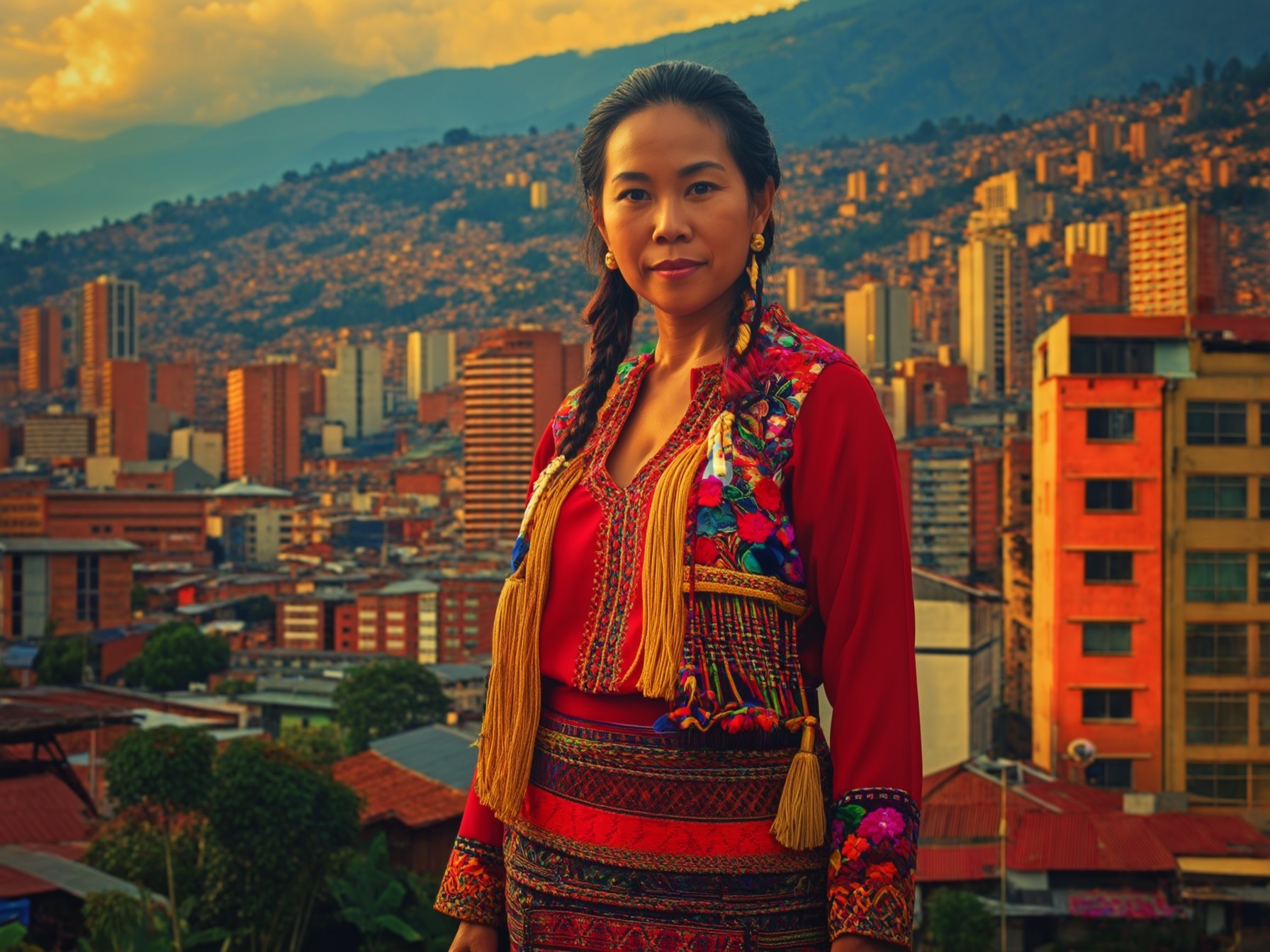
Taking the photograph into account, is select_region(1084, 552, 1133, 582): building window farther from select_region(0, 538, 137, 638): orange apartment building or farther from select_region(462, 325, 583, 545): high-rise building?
select_region(462, 325, 583, 545): high-rise building

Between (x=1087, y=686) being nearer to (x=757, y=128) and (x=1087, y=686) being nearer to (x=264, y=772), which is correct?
(x=264, y=772)

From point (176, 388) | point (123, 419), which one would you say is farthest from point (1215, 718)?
point (176, 388)

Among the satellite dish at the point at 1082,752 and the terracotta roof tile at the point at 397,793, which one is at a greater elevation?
the satellite dish at the point at 1082,752

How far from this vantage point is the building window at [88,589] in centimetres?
3731

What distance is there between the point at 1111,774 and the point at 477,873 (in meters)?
15.0

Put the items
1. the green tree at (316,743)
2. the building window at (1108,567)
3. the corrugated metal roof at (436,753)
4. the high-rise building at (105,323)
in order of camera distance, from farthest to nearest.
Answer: the high-rise building at (105,323)
the green tree at (316,743)
the corrugated metal roof at (436,753)
the building window at (1108,567)

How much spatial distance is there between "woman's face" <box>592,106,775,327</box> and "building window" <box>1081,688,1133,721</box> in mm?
15035

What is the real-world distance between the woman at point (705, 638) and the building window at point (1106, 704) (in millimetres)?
14986

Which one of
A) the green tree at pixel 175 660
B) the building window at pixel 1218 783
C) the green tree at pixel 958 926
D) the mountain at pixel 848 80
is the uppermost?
the mountain at pixel 848 80

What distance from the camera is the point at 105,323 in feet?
320

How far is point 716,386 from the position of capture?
140 cm

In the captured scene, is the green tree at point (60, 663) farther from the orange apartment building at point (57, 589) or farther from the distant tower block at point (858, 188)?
the distant tower block at point (858, 188)

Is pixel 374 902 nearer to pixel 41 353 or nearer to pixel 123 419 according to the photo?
pixel 123 419

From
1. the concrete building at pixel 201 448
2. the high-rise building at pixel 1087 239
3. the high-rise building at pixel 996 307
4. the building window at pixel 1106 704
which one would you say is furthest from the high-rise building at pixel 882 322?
the building window at pixel 1106 704
